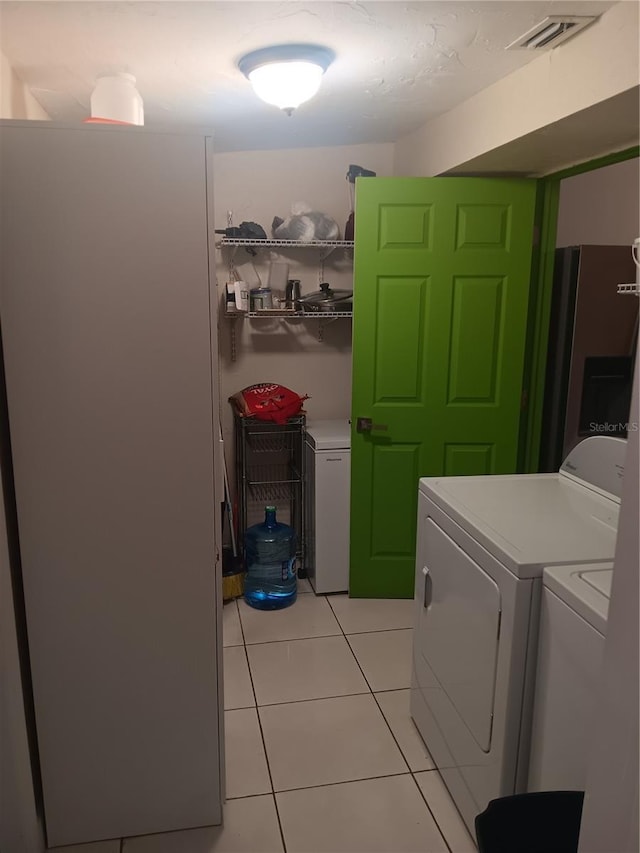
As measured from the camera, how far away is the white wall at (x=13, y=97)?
6.35 ft

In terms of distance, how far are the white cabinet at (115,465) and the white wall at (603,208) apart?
254 centimetres

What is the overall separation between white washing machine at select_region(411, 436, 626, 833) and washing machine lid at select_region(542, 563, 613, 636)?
37 millimetres

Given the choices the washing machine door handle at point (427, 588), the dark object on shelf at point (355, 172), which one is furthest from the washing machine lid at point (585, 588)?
the dark object on shelf at point (355, 172)

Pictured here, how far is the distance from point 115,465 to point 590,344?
8.08 ft

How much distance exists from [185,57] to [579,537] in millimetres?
1887

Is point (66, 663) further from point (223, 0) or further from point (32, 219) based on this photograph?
point (223, 0)

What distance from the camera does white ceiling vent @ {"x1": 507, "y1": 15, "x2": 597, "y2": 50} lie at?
1.79 metres

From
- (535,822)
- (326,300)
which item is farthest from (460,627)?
(326,300)

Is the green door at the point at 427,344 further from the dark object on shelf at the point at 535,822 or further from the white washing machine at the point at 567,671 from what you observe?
Result: the dark object on shelf at the point at 535,822

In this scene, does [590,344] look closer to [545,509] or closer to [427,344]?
[427,344]

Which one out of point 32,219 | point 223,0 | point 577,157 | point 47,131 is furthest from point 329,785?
point 577,157

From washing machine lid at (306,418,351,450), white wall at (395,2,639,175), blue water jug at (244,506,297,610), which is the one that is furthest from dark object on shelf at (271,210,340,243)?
blue water jug at (244,506,297,610)

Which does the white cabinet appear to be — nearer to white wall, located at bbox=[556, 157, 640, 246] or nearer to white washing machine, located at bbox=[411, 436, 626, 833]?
white washing machine, located at bbox=[411, 436, 626, 833]

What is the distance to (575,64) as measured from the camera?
1.95 meters
